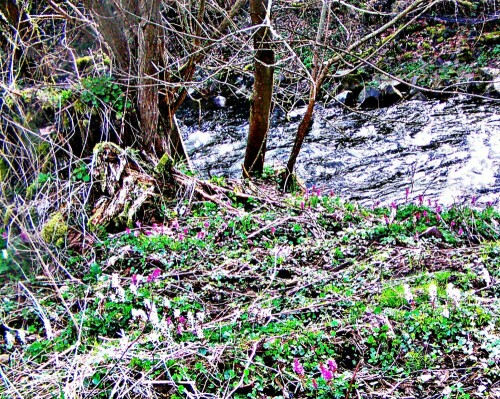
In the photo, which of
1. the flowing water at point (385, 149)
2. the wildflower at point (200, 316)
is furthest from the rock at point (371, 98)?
the wildflower at point (200, 316)

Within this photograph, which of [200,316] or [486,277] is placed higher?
[486,277]

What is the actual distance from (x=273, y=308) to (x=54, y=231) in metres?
2.16

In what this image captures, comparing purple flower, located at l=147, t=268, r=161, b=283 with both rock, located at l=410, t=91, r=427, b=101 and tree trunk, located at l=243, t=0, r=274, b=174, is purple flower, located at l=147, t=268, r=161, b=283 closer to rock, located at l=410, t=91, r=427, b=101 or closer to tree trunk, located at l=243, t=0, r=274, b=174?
tree trunk, located at l=243, t=0, r=274, b=174

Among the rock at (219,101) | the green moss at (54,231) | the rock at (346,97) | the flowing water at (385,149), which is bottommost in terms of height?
the flowing water at (385,149)

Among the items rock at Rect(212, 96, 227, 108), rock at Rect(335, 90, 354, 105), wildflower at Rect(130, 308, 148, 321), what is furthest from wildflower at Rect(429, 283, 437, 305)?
rock at Rect(212, 96, 227, 108)

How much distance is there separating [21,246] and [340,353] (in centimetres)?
278

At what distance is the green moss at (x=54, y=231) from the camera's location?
14.1ft

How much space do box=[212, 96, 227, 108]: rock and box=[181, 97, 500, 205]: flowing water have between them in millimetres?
554

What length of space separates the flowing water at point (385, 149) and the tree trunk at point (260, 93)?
1.36 m

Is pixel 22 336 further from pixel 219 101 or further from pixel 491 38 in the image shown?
pixel 491 38

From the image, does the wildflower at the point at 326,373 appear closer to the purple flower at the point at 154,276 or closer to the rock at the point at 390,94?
the purple flower at the point at 154,276

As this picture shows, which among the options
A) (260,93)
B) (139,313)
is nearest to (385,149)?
(260,93)

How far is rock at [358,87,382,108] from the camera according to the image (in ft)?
37.8

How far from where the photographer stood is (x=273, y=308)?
3.29 metres
